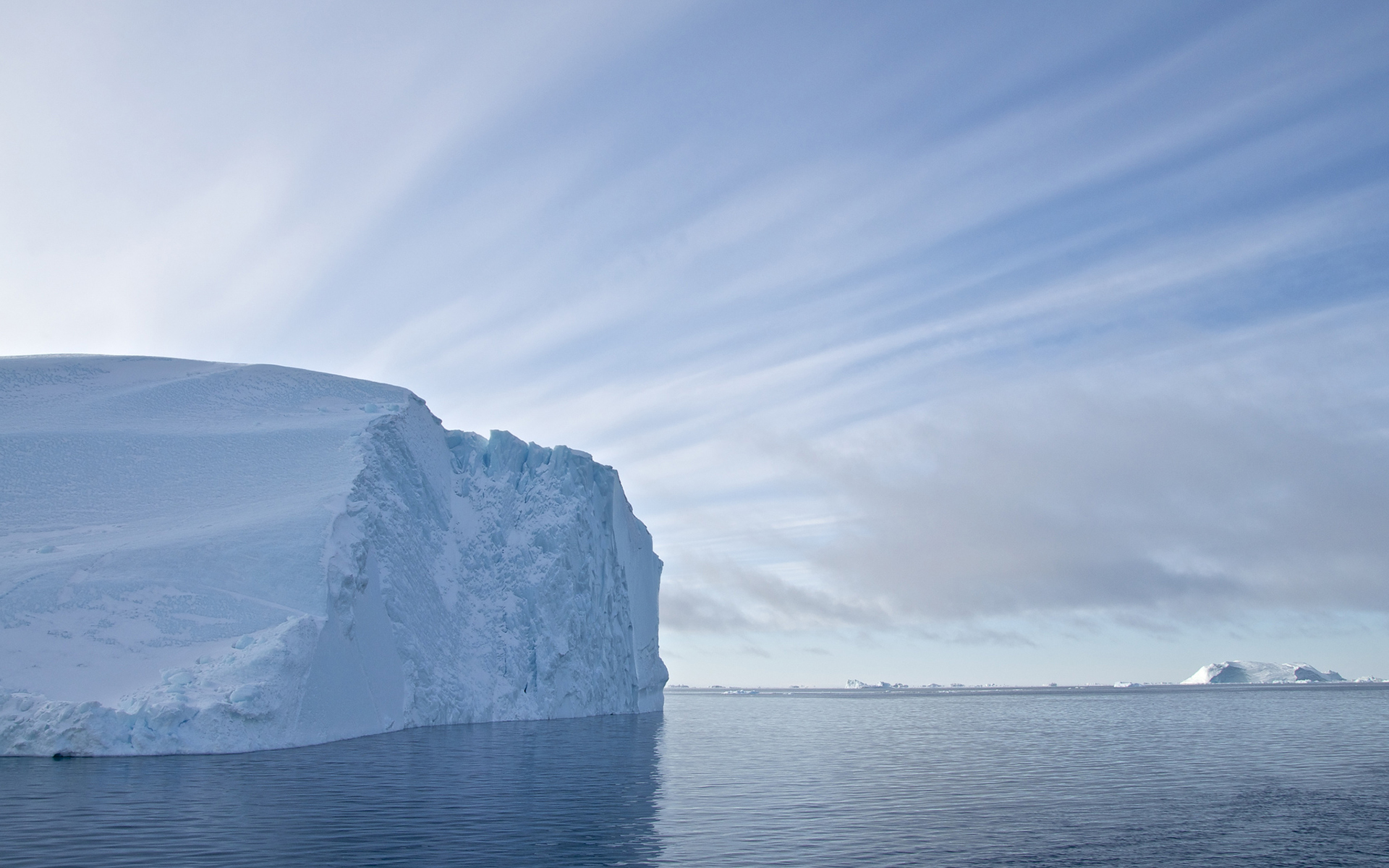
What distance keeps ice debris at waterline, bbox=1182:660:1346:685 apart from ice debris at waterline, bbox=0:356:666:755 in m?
160

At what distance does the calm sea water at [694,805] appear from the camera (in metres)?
12.2

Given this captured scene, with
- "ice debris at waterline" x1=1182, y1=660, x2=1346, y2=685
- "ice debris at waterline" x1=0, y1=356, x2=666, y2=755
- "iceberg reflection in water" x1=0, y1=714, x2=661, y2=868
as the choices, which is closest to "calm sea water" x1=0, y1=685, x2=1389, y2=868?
"iceberg reflection in water" x1=0, y1=714, x2=661, y2=868

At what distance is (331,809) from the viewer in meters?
A: 14.9

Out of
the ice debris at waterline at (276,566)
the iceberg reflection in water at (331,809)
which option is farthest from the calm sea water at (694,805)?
the ice debris at waterline at (276,566)

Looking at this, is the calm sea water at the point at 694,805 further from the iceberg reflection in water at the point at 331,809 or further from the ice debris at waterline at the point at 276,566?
the ice debris at waterline at the point at 276,566

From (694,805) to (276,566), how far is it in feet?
55.3

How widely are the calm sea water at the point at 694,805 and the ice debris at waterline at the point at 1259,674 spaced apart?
16045cm

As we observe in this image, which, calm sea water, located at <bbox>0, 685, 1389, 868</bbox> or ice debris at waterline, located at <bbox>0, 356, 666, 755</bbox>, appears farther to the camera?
ice debris at waterline, located at <bbox>0, 356, 666, 755</bbox>

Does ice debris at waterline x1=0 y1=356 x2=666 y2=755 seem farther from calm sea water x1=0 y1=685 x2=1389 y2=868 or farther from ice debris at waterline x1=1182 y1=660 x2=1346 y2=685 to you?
ice debris at waterline x1=1182 y1=660 x2=1346 y2=685

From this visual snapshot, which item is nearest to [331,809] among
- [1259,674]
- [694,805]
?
[694,805]

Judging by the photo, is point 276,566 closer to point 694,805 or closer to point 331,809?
point 331,809

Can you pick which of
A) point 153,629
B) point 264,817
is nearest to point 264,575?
point 153,629

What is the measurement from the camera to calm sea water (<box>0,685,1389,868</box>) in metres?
12.2

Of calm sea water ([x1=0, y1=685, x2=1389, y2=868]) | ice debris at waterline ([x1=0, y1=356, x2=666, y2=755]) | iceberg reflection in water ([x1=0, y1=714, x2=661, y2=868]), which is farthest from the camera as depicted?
ice debris at waterline ([x1=0, y1=356, x2=666, y2=755])
